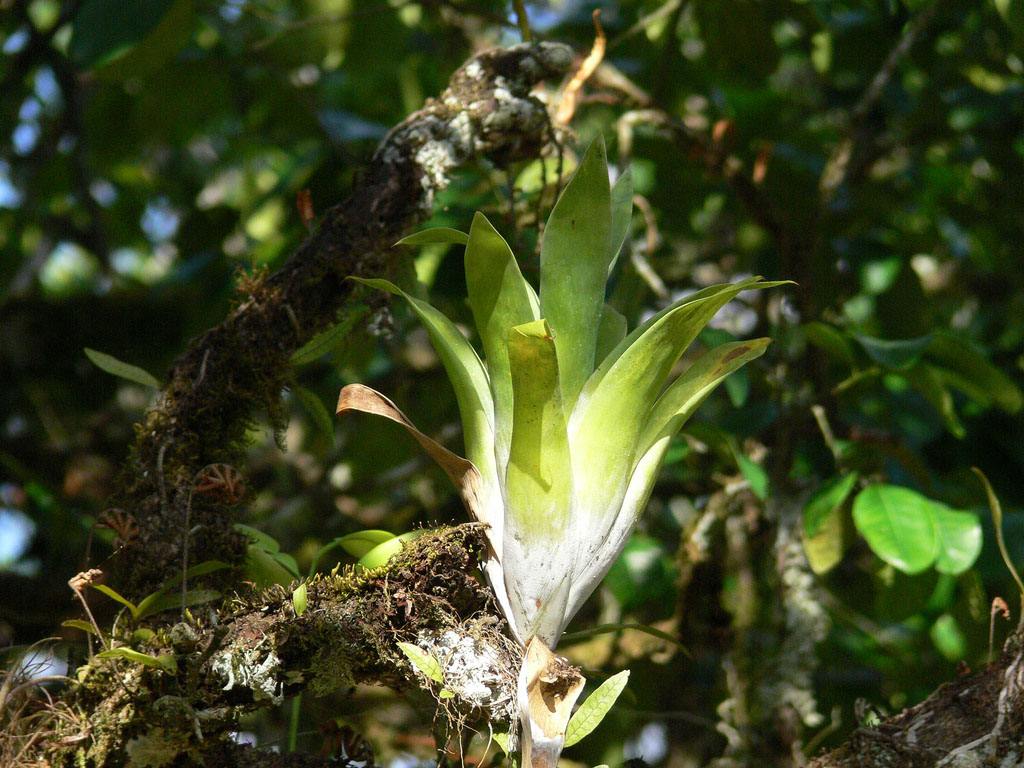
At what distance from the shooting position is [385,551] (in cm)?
82

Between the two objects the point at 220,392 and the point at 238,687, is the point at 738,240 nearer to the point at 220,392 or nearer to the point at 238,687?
the point at 220,392

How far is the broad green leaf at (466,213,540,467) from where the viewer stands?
0.81 metres

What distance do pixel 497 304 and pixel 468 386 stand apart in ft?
0.23

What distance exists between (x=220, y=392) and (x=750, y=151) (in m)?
1.19

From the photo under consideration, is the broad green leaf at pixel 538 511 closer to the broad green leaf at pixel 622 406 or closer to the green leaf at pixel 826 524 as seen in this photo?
the broad green leaf at pixel 622 406

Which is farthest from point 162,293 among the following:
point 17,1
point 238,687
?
point 238,687

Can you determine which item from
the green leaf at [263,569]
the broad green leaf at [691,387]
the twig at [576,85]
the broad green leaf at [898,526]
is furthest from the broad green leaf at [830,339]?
the green leaf at [263,569]

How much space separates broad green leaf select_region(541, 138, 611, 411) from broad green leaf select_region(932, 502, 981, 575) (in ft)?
2.18

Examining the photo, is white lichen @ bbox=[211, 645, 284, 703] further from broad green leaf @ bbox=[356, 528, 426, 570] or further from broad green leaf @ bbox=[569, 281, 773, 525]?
broad green leaf @ bbox=[569, 281, 773, 525]

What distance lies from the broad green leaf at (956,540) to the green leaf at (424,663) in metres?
0.76

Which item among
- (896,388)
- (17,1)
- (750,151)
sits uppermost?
(17,1)

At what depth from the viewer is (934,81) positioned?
207cm

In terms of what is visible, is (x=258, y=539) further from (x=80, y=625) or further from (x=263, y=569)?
(x=80, y=625)

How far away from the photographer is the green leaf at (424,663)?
29.1 inches
